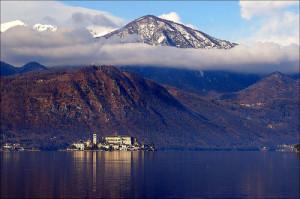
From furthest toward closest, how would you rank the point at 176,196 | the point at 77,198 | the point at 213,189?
the point at 213,189, the point at 176,196, the point at 77,198

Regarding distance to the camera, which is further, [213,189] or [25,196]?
[213,189]

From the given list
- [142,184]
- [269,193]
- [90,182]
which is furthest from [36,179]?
[269,193]

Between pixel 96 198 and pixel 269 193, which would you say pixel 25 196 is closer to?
pixel 96 198

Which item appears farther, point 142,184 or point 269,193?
point 142,184

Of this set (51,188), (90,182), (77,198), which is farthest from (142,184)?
(77,198)

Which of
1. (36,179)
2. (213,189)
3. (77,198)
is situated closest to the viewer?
(77,198)

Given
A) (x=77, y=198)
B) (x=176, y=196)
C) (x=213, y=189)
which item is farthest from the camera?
(x=213, y=189)

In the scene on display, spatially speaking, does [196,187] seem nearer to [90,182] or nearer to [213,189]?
[213,189]

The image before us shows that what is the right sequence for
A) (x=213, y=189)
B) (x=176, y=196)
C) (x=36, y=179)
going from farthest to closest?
(x=36, y=179) → (x=213, y=189) → (x=176, y=196)

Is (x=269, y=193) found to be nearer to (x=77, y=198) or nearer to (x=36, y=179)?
(x=77, y=198)
